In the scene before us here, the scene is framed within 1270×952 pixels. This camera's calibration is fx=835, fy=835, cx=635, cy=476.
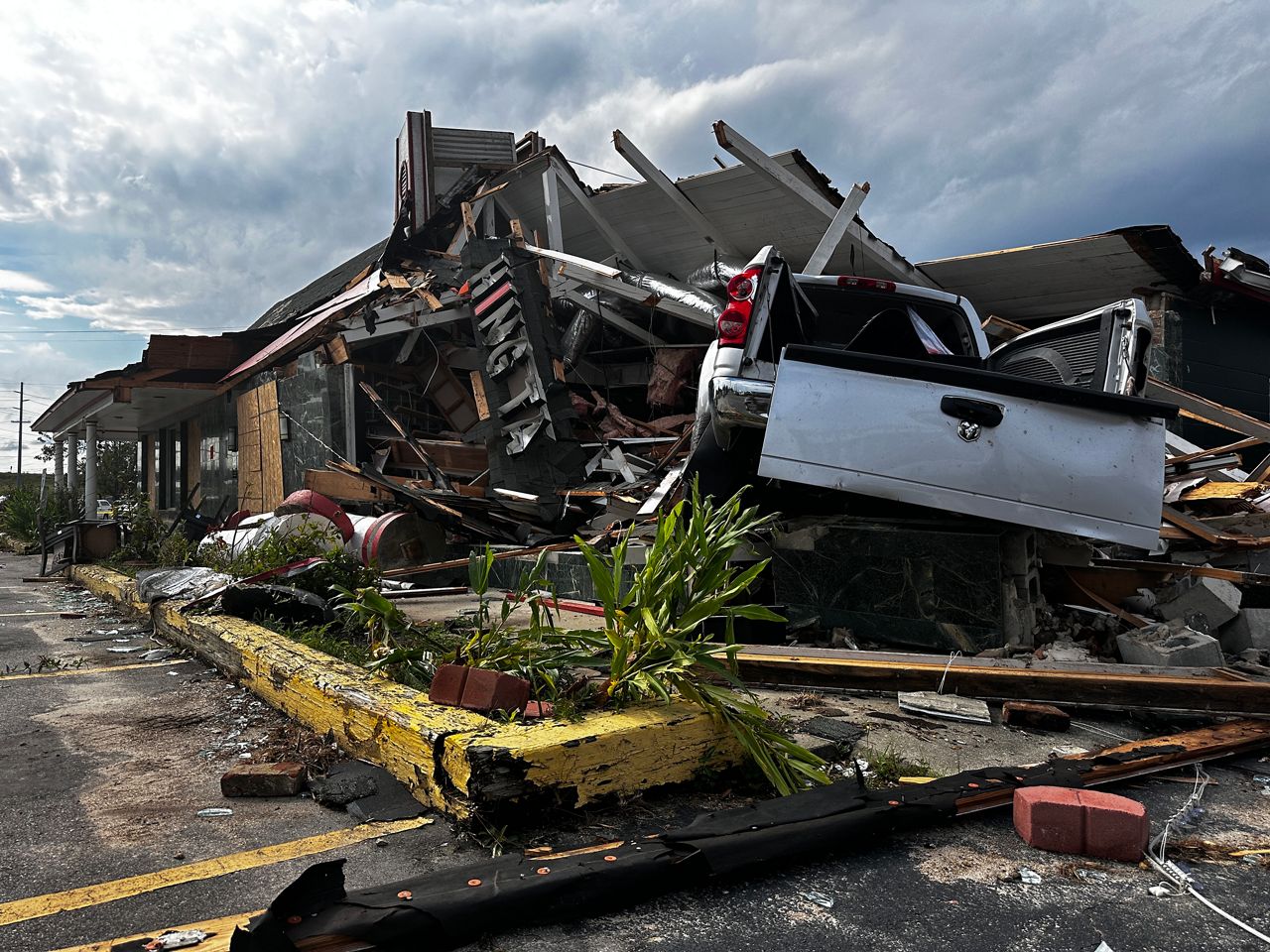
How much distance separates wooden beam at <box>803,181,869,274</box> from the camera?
349 inches

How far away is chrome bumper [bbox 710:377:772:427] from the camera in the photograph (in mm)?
4488

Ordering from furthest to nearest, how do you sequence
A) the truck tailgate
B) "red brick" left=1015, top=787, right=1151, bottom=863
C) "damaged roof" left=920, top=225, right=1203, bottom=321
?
"damaged roof" left=920, top=225, right=1203, bottom=321 < the truck tailgate < "red brick" left=1015, top=787, right=1151, bottom=863

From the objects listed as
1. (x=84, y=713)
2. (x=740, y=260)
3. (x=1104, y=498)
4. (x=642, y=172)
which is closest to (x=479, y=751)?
(x=84, y=713)

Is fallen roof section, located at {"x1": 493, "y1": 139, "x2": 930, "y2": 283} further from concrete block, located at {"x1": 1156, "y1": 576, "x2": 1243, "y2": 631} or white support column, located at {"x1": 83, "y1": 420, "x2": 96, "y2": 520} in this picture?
white support column, located at {"x1": 83, "y1": 420, "x2": 96, "y2": 520}

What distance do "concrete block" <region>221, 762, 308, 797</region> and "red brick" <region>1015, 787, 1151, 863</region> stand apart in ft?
7.69

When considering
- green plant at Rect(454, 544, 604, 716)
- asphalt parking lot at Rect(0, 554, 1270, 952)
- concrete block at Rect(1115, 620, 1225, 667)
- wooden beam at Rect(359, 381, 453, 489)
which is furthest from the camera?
wooden beam at Rect(359, 381, 453, 489)

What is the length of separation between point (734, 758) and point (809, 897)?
75 centimetres

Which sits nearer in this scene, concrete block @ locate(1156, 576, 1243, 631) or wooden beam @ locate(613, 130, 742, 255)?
concrete block @ locate(1156, 576, 1243, 631)

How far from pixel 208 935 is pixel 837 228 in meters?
8.78

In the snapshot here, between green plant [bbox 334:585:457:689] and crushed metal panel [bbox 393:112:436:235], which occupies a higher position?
crushed metal panel [bbox 393:112:436:235]

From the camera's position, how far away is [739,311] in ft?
16.0

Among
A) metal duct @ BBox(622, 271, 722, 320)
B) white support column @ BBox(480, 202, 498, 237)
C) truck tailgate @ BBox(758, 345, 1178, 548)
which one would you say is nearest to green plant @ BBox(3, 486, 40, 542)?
white support column @ BBox(480, 202, 498, 237)

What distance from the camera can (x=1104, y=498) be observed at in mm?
3922

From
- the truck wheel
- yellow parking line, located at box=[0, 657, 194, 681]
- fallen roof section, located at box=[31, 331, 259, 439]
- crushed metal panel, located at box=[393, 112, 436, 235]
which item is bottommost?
yellow parking line, located at box=[0, 657, 194, 681]
